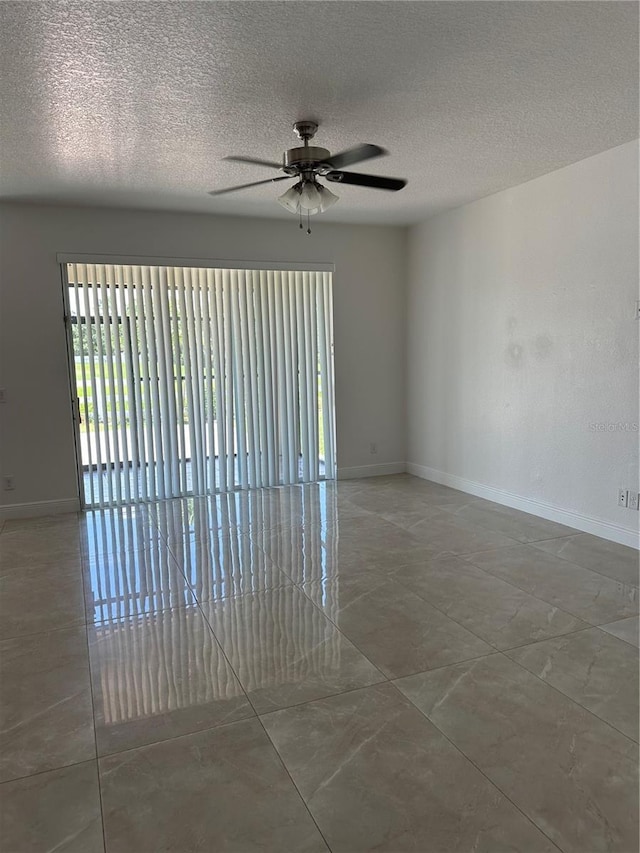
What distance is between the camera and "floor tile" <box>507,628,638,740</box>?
2100 mm

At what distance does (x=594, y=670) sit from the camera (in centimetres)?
236

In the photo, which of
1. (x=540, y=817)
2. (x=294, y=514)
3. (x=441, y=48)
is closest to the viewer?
(x=540, y=817)

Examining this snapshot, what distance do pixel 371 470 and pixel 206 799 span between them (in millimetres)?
4666

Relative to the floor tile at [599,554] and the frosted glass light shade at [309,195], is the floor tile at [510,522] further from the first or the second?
the frosted glass light shade at [309,195]

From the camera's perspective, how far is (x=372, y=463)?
20.6 feet

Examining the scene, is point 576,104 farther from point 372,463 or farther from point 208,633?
point 372,463

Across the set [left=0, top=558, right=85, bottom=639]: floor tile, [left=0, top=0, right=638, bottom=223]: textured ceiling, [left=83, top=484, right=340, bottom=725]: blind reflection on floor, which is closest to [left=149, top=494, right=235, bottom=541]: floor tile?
[left=83, top=484, right=340, bottom=725]: blind reflection on floor

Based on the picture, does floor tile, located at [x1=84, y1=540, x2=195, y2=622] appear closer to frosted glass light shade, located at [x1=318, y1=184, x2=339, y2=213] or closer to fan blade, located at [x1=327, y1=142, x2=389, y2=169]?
frosted glass light shade, located at [x1=318, y1=184, x2=339, y2=213]

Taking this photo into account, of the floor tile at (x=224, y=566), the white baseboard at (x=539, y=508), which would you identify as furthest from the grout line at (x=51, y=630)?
the white baseboard at (x=539, y=508)

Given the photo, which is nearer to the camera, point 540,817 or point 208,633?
point 540,817

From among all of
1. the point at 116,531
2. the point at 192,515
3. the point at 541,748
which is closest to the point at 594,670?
the point at 541,748

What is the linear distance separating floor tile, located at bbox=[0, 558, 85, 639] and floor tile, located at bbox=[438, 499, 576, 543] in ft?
9.47

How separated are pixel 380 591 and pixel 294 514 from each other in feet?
5.67

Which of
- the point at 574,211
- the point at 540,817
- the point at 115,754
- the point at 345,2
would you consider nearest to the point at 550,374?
the point at 574,211
